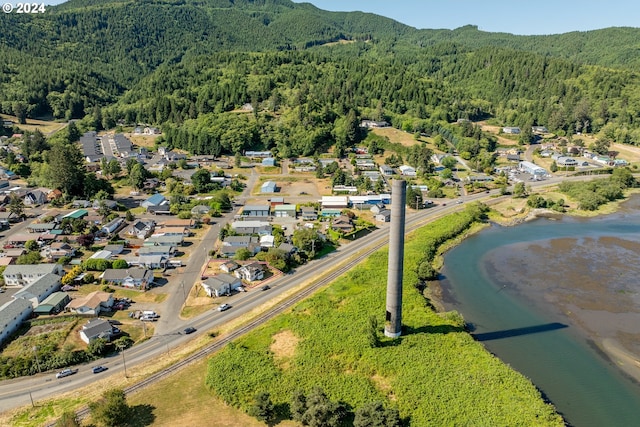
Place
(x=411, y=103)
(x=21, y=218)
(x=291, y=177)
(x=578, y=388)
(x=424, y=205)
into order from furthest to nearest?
(x=411, y=103), (x=291, y=177), (x=424, y=205), (x=21, y=218), (x=578, y=388)

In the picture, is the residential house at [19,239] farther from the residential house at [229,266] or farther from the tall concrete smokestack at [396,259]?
the tall concrete smokestack at [396,259]

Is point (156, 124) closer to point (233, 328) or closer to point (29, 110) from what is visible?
point (29, 110)

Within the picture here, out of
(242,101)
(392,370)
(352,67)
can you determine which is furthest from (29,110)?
(392,370)

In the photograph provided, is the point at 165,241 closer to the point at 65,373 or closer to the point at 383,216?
the point at 65,373

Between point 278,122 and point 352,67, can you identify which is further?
point 352,67

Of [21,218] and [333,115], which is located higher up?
[333,115]

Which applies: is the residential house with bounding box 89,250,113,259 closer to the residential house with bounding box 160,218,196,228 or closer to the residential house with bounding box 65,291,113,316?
the residential house with bounding box 65,291,113,316
